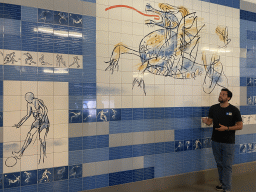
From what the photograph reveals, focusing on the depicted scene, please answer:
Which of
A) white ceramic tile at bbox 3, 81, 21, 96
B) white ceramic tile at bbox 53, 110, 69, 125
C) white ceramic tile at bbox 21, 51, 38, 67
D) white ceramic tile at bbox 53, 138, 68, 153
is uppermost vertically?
white ceramic tile at bbox 21, 51, 38, 67

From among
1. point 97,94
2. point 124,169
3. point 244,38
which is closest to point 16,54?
point 97,94

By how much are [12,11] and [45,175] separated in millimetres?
1833

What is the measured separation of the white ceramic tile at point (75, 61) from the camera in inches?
105

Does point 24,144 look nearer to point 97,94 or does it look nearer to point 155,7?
point 97,94

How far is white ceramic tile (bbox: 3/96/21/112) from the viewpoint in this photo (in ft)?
7.80

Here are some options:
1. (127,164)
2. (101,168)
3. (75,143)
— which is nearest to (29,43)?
(75,143)

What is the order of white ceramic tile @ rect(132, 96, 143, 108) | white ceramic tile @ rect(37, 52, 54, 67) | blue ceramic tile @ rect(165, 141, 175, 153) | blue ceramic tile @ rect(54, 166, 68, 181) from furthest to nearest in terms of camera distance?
blue ceramic tile @ rect(165, 141, 175, 153) < white ceramic tile @ rect(132, 96, 143, 108) < blue ceramic tile @ rect(54, 166, 68, 181) < white ceramic tile @ rect(37, 52, 54, 67)

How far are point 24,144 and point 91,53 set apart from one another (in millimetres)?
1291

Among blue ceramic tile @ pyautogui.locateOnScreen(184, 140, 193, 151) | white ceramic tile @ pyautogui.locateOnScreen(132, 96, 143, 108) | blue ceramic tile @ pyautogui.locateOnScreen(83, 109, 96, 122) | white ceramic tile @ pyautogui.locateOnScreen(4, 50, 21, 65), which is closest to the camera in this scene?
white ceramic tile @ pyautogui.locateOnScreen(4, 50, 21, 65)

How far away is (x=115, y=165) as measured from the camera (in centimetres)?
295

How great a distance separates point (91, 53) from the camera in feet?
9.11

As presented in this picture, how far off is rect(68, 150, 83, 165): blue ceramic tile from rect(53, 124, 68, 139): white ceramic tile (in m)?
0.24

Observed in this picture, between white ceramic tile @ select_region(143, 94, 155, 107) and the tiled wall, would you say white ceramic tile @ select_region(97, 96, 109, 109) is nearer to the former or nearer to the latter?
the tiled wall

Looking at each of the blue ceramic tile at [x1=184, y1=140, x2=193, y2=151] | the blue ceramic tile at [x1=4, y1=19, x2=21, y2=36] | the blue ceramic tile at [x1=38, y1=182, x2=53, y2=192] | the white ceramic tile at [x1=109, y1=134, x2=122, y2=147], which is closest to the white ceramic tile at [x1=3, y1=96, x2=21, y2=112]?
the blue ceramic tile at [x1=4, y1=19, x2=21, y2=36]
